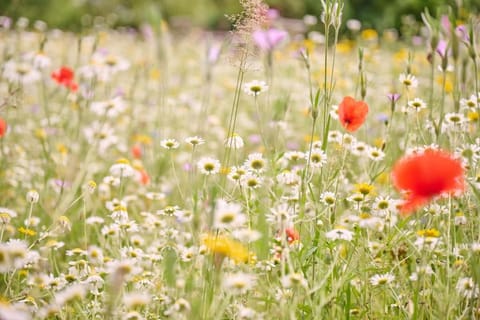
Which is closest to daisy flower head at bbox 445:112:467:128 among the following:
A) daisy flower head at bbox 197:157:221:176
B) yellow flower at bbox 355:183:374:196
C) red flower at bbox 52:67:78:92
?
yellow flower at bbox 355:183:374:196

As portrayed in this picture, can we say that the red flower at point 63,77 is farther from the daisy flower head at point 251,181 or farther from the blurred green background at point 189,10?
the blurred green background at point 189,10

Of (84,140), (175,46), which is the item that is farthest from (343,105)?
(175,46)

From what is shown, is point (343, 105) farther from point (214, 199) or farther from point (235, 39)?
point (214, 199)

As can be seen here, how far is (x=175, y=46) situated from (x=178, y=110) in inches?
118

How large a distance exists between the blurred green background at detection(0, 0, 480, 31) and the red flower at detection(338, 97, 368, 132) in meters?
6.48

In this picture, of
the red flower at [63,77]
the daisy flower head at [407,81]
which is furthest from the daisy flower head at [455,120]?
the red flower at [63,77]

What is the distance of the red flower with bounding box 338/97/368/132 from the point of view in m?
1.28

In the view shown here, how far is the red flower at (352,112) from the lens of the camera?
1.28 m

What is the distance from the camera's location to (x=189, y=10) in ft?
33.7

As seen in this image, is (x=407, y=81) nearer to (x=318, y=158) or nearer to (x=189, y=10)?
(x=318, y=158)

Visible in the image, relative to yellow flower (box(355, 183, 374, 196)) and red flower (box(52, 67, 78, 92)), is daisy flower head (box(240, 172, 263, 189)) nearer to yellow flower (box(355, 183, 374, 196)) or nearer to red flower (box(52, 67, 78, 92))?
yellow flower (box(355, 183, 374, 196))

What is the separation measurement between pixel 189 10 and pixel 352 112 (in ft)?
30.6

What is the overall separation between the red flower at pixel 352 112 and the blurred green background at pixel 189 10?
6.48 m

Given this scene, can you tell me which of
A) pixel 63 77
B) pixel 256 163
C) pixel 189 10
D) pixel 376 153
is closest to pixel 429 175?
pixel 256 163
